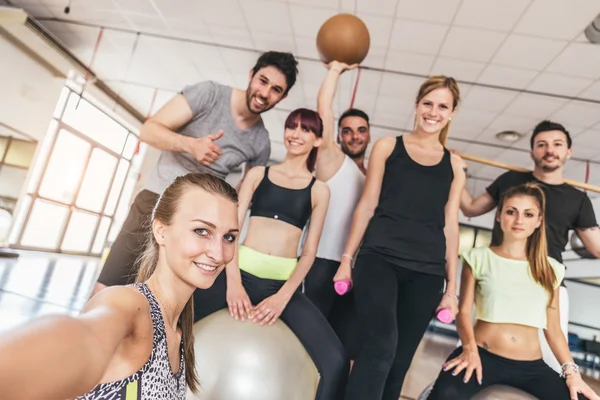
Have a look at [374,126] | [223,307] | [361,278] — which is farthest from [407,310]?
[374,126]

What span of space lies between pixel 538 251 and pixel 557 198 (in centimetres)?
59

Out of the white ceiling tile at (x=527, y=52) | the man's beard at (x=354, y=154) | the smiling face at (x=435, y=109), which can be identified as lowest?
the man's beard at (x=354, y=154)

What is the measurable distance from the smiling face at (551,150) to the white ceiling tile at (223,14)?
134 inches

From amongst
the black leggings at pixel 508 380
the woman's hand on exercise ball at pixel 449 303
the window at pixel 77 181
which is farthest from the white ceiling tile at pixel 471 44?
the window at pixel 77 181

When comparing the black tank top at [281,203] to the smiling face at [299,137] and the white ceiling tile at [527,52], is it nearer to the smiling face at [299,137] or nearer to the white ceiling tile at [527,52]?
the smiling face at [299,137]

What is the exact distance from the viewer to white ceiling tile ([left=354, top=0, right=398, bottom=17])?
4.02m

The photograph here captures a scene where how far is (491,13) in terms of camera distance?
12.8 ft

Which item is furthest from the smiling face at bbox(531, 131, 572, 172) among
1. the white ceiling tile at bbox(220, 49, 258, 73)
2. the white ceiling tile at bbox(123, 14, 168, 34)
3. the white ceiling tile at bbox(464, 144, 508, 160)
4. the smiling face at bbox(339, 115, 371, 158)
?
the white ceiling tile at bbox(464, 144, 508, 160)

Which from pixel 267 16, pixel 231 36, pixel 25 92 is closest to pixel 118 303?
pixel 267 16

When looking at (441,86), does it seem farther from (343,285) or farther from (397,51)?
(397,51)

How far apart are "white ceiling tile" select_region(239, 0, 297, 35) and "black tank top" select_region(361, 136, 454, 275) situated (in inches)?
122

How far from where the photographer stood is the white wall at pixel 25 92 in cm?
590

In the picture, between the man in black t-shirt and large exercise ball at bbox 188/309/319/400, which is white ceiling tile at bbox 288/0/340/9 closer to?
the man in black t-shirt

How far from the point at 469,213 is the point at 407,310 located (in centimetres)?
131
